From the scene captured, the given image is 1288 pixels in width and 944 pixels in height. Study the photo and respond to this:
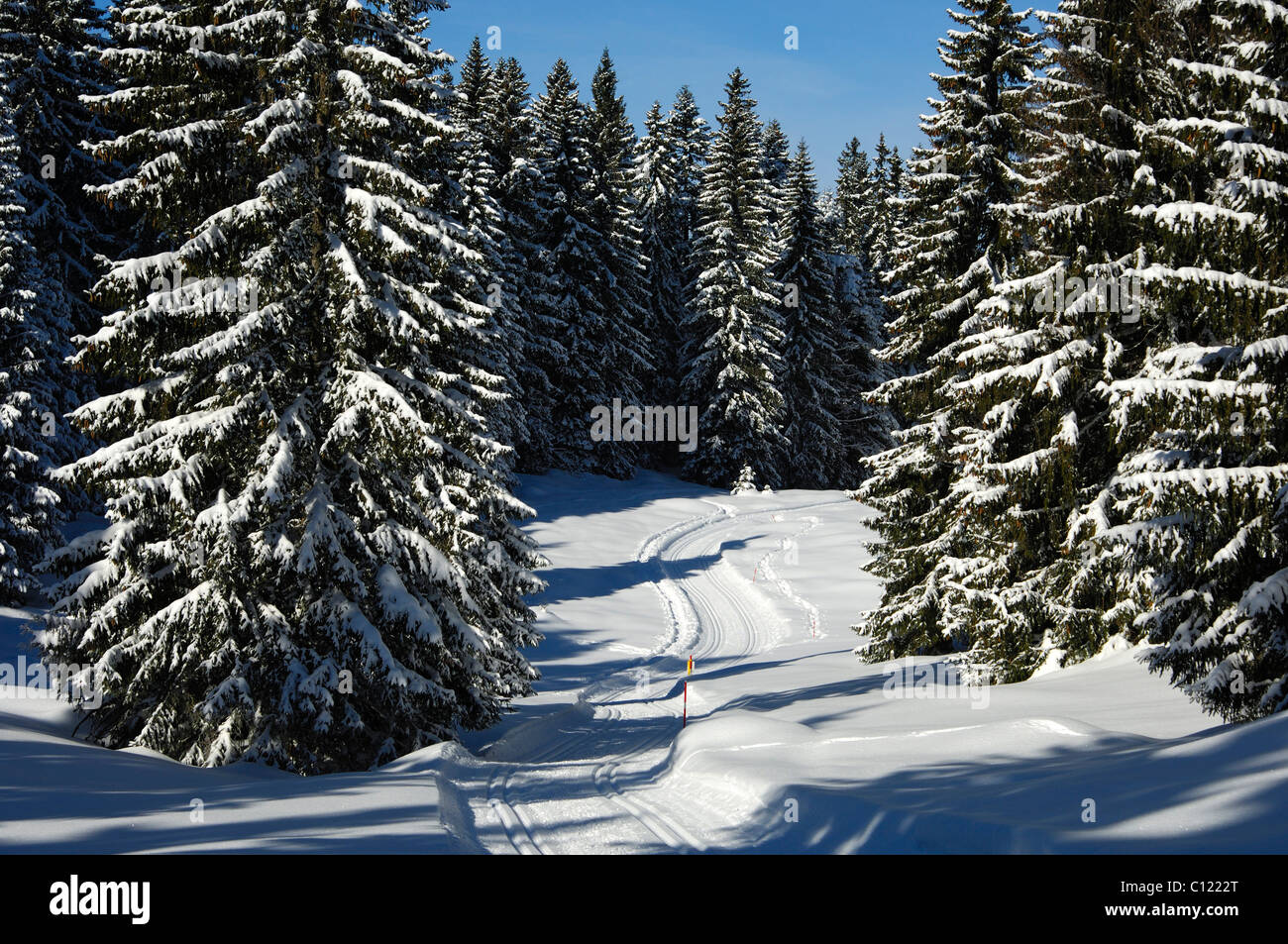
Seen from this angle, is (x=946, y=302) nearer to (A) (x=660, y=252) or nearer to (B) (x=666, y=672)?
(B) (x=666, y=672)

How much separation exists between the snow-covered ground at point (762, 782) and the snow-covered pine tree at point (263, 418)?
3.44 ft

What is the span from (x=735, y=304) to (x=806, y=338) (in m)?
7.37

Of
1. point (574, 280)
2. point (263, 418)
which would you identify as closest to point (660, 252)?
point (574, 280)

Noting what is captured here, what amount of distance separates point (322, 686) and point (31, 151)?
81.6 ft

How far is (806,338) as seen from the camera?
52.8 meters

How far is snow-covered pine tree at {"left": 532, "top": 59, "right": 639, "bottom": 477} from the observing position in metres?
44.8

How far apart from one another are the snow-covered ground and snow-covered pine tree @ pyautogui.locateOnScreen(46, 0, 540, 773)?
1.05 m

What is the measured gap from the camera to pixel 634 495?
45.6 metres

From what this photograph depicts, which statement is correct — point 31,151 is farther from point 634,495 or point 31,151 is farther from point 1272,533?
point 1272,533

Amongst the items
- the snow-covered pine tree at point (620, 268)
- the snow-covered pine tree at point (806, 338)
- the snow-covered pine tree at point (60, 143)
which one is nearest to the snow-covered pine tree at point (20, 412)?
the snow-covered pine tree at point (60, 143)

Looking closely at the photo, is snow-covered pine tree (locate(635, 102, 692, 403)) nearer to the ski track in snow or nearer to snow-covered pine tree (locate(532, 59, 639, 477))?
snow-covered pine tree (locate(532, 59, 639, 477))

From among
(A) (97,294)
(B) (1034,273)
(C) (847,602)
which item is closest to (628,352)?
(C) (847,602)

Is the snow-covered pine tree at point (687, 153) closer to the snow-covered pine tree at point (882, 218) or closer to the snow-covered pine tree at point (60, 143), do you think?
the snow-covered pine tree at point (882, 218)
